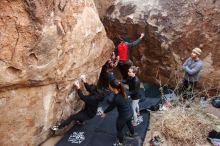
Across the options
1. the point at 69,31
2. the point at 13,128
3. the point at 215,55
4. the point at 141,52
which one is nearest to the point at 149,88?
the point at 141,52

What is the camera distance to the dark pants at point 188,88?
6562 mm

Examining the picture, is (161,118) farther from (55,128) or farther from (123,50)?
(55,128)

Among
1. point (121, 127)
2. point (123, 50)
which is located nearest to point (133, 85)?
point (121, 127)

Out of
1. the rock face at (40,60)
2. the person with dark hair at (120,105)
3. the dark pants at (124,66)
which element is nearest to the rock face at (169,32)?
the dark pants at (124,66)

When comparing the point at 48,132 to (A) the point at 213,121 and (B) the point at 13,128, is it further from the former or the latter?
(A) the point at 213,121

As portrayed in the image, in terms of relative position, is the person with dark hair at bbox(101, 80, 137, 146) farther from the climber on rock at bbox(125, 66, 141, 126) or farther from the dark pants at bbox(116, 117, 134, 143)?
the climber on rock at bbox(125, 66, 141, 126)

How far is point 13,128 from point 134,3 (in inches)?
171

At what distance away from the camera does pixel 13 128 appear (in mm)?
5215

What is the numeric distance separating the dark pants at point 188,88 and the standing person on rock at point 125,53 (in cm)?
135

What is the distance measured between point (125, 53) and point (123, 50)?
0.10 m

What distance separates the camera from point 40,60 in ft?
16.6

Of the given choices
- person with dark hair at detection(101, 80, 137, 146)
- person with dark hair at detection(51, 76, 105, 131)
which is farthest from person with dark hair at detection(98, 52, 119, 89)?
person with dark hair at detection(101, 80, 137, 146)

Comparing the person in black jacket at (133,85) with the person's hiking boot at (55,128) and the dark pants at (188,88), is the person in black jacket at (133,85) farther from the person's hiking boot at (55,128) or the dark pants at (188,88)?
the person's hiking boot at (55,128)

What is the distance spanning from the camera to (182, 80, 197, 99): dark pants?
258 inches
